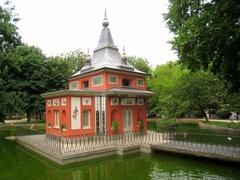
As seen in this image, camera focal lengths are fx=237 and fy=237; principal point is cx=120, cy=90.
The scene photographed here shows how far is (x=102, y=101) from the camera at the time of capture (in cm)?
2266

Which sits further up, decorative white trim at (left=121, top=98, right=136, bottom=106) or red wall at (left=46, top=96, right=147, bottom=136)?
decorative white trim at (left=121, top=98, right=136, bottom=106)

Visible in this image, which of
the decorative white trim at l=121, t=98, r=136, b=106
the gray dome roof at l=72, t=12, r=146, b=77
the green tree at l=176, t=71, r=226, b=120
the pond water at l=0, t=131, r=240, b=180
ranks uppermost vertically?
the gray dome roof at l=72, t=12, r=146, b=77

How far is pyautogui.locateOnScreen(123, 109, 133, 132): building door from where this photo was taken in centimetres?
2408

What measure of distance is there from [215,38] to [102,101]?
46.5ft

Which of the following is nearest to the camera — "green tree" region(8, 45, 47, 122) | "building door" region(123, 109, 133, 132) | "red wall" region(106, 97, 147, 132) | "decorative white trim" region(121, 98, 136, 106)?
"red wall" region(106, 97, 147, 132)

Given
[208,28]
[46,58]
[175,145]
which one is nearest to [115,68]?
[175,145]

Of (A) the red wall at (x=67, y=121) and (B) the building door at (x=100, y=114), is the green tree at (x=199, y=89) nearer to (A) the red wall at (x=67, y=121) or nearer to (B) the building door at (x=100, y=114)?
(B) the building door at (x=100, y=114)

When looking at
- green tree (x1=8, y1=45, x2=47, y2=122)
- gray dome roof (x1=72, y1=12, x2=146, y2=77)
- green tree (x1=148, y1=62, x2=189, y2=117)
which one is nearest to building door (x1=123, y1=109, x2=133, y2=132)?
gray dome roof (x1=72, y1=12, x2=146, y2=77)

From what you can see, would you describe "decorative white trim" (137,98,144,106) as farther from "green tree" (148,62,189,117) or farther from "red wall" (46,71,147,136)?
"green tree" (148,62,189,117)

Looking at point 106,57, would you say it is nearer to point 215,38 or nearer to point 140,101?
point 140,101

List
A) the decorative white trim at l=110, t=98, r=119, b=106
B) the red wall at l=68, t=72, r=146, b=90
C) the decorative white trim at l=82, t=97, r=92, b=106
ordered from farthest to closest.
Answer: the red wall at l=68, t=72, r=146, b=90 → the decorative white trim at l=110, t=98, r=119, b=106 → the decorative white trim at l=82, t=97, r=92, b=106

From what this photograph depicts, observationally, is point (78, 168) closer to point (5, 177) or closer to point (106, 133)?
point (5, 177)

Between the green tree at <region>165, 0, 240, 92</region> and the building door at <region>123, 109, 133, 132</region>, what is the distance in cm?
1226

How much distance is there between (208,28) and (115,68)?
1375 centimetres
